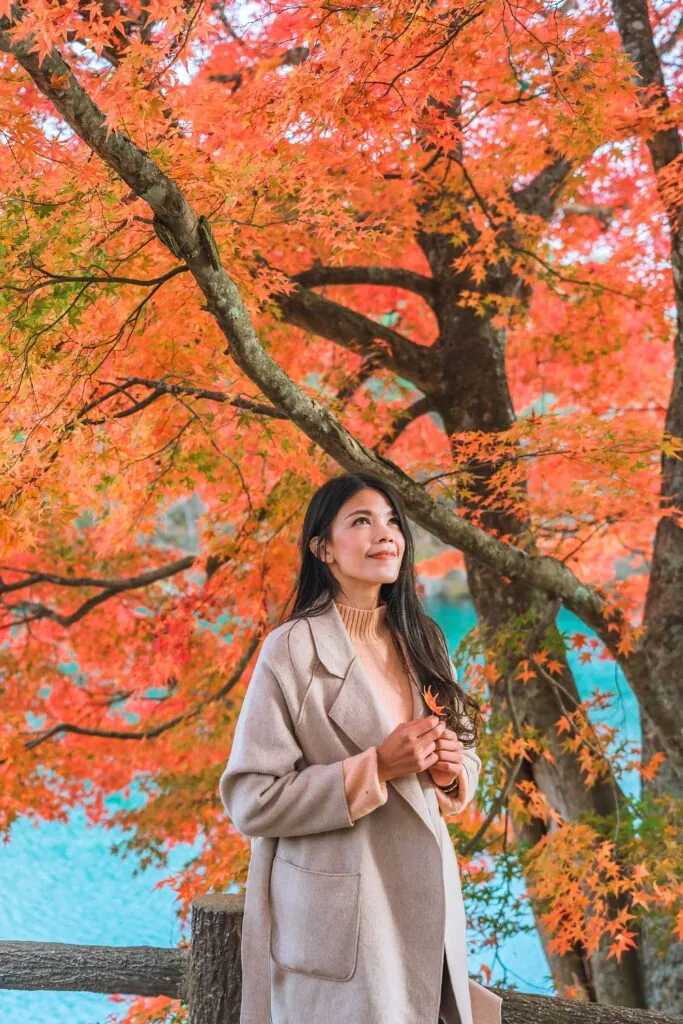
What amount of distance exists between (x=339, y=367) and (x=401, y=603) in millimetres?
3474

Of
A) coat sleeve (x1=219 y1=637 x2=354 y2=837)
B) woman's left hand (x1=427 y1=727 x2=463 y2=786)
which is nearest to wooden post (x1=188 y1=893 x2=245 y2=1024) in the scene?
coat sleeve (x1=219 y1=637 x2=354 y2=837)

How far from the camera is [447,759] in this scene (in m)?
1.70

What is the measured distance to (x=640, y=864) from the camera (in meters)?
3.50

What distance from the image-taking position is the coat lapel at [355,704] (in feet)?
5.61

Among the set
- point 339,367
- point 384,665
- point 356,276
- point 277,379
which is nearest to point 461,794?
point 384,665

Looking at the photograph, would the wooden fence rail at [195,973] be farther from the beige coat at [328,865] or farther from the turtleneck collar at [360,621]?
the turtleneck collar at [360,621]

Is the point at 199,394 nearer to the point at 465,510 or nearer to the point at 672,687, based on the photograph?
the point at 465,510

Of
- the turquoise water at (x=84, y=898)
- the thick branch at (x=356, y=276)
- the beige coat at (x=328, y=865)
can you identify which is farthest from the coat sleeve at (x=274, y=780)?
the turquoise water at (x=84, y=898)

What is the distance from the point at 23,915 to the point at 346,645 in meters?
9.49

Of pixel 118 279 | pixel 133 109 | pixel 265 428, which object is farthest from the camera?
pixel 265 428

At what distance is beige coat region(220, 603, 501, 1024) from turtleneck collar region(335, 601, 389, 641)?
0.35ft

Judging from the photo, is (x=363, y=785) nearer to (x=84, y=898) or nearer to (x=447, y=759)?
(x=447, y=759)

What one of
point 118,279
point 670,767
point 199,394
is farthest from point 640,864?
point 118,279

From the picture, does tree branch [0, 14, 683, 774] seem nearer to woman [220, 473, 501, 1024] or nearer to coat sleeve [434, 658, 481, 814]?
woman [220, 473, 501, 1024]
